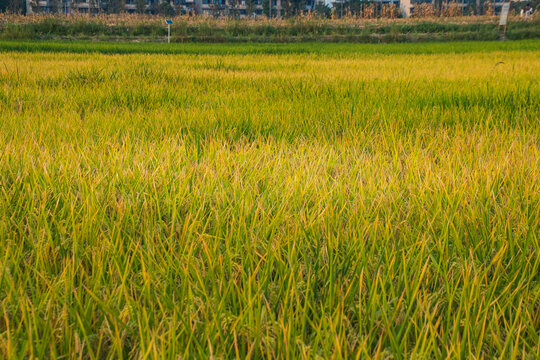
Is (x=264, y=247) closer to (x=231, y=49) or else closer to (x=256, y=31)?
(x=231, y=49)

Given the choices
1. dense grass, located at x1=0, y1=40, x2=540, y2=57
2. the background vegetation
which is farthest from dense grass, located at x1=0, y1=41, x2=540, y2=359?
the background vegetation

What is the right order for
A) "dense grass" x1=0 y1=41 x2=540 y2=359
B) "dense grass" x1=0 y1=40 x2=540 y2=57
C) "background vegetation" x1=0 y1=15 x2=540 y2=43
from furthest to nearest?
"background vegetation" x1=0 y1=15 x2=540 y2=43, "dense grass" x1=0 y1=40 x2=540 y2=57, "dense grass" x1=0 y1=41 x2=540 y2=359

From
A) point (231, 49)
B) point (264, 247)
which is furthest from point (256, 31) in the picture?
point (264, 247)

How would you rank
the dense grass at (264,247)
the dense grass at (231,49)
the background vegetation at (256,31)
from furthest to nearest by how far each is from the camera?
the background vegetation at (256,31) → the dense grass at (231,49) → the dense grass at (264,247)

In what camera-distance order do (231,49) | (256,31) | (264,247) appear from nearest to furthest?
(264,247)
(231,49)
(256,31)

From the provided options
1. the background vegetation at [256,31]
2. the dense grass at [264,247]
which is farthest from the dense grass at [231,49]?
the background vegetation at [256,31]

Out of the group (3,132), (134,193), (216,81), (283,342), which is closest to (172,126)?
(3,132)

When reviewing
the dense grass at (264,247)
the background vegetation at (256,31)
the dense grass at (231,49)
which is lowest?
the dense grass at (264,247)

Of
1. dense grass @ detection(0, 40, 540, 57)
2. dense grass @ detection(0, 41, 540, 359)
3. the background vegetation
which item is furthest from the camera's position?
the background vegetation

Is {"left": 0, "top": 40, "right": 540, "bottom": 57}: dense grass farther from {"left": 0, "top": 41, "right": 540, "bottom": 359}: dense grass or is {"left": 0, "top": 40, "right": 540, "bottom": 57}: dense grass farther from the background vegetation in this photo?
the background vegetation

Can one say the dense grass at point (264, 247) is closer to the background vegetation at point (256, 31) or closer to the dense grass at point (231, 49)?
the dense grass at point (231, 49)

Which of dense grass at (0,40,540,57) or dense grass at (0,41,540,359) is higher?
dense grass at (0,40,540,57)

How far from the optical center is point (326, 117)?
2.17m

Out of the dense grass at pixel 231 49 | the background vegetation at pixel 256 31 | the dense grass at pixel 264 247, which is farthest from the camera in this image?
the background vegetation at pixel 256 31
